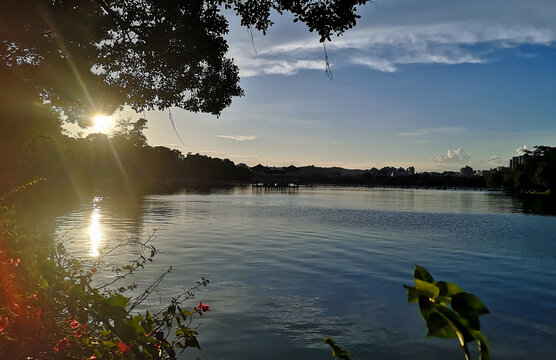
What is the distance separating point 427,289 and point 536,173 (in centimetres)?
12463

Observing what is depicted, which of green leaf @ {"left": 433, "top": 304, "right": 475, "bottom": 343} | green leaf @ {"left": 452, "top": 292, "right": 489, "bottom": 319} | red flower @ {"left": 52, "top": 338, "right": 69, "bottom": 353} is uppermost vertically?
green leaf @ {"left": 452, "top": 292, "right": 489, "bottom": 319}

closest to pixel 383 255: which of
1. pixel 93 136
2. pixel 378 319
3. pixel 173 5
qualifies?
pixel 378 319

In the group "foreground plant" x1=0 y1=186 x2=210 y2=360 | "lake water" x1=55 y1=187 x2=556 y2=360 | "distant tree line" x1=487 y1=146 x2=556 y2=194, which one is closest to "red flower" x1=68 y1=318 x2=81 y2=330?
"foreground plant" x1=0 y1=186 x2=210 y2=360

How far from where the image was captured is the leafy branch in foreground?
111cm

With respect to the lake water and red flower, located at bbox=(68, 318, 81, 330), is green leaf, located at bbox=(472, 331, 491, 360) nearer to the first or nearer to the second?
red flower, located at bbox=(68, 318, 81, 330)

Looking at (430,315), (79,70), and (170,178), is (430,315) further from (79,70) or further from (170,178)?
(170,178)

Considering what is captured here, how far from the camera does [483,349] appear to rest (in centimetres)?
120

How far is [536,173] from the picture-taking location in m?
108

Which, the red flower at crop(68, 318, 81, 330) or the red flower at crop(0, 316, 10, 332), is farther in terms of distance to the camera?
the red flower at crop(68, 318, 81, 330)

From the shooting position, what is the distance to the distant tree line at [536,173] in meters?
105

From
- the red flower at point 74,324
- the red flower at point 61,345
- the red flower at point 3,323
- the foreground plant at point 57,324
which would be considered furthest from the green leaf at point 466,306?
the red flower at point 74,324

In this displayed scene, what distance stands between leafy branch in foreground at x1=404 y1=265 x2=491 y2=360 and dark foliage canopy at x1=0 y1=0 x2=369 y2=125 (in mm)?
8959

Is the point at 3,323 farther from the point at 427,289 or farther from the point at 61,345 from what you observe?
the point at 427,289

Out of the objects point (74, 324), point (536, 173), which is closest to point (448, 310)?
point (74, 324)
